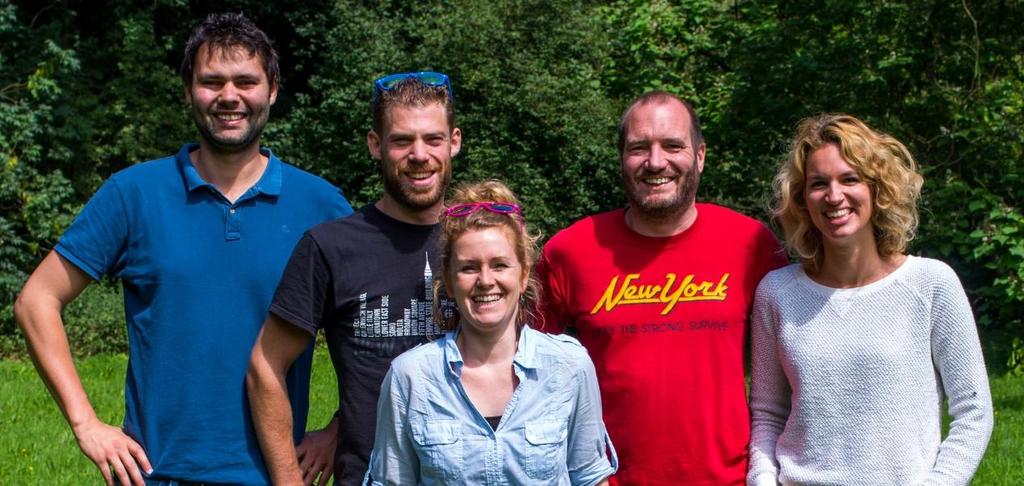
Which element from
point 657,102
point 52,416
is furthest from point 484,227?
point 52,416

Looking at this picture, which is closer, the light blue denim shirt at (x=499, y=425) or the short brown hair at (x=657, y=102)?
the light blue denim shirt at (x=499, y=425)

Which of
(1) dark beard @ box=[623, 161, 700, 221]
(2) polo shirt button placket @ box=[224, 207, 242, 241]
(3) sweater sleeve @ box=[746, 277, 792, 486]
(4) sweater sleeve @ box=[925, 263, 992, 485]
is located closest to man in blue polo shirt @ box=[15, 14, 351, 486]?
(2) polo shirt button placket @ box=[224, 207, 242, 241]

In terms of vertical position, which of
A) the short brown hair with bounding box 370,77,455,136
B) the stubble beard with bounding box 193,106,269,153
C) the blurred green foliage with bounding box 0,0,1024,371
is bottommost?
the stubble beard with bounding box 193,106,269,153

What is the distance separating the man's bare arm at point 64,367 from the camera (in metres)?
3.41

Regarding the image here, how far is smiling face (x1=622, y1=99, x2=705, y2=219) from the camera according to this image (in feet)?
11.5

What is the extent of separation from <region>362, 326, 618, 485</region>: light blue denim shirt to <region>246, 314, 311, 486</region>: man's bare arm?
0.36m

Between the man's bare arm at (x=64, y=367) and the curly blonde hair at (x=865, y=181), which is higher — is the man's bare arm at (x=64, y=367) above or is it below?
below

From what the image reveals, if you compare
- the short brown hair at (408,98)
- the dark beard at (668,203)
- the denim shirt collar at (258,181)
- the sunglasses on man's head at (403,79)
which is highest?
the sunglasses on man's head at (403,79)

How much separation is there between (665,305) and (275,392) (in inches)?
46.4

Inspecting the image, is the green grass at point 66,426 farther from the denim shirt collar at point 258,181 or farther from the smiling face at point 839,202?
→ the smiling face at point 839,202

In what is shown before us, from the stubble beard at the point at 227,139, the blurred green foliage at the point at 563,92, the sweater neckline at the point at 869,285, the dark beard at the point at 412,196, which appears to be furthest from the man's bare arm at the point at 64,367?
the blurred green foliage at the point at 563,92

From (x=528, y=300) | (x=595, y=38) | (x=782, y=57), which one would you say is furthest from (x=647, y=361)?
(x=595, y=38)

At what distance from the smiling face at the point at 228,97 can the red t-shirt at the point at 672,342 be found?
1.10 m

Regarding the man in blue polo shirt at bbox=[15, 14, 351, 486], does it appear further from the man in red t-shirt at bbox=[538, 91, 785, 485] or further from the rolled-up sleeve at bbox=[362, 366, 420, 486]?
the man in red t-shirt at bbox=[538, 91, 785, 485]
